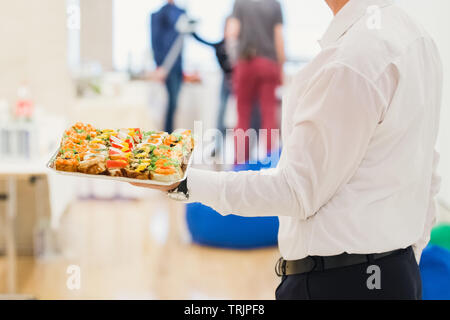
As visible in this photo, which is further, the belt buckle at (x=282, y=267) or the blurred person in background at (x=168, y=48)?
the blurred person in background at (x=168, y=48)

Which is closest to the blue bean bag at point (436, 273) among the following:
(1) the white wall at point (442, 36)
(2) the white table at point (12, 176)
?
(1) the white wall at point (442, 36)

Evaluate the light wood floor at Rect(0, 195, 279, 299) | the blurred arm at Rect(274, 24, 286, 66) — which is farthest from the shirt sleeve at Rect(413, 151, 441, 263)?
the blurred arm at Rect(274, 24, 286, 66)

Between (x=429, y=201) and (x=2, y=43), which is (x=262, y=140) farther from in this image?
(x=429, y=201)

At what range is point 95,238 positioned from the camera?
11.8 ft

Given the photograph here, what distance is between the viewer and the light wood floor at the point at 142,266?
282cm

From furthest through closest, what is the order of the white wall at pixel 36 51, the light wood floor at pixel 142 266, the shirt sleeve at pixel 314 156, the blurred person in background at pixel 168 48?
the blurred person in background at pixel 168 48 → the white wall at pixel 36 51 → the light wood floor at pixel 142 266 → the shirt sleeve at pixel 314 156

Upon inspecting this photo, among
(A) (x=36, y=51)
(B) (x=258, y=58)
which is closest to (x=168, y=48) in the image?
(B) (x=258, y=58)

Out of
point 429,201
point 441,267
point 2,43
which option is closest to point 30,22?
point 2,43

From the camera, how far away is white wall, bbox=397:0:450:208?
2.41 meters

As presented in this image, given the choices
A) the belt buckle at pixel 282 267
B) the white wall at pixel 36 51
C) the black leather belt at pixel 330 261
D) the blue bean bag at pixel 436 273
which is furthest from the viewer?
the white wall at pixel 36 51

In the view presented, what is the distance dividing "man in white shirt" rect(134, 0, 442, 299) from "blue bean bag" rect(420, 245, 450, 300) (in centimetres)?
91

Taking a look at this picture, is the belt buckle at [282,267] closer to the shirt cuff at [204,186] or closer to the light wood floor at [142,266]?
the shirt cuff at [204,186]

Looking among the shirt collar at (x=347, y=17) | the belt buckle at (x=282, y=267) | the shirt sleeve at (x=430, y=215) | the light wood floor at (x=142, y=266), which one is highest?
the shirt collar at (x=347, y=17)

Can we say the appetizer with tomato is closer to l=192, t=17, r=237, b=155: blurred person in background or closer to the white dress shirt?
the white dress shirt
